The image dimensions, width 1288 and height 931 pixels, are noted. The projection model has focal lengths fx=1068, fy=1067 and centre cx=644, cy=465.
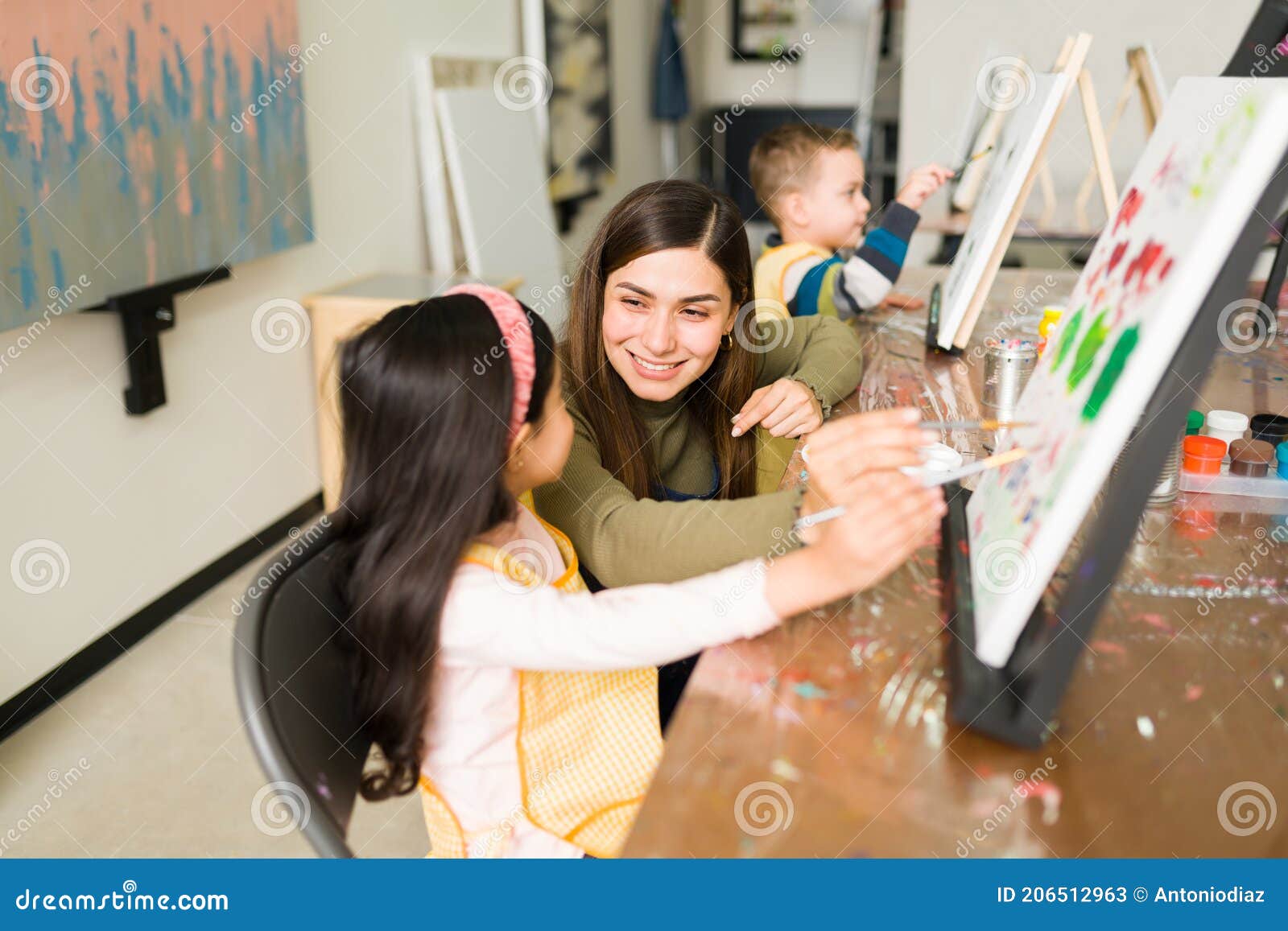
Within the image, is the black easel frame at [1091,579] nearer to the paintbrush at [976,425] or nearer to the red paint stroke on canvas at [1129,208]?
the paintbrush at [976,425]

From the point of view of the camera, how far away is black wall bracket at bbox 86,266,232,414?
7.20ft

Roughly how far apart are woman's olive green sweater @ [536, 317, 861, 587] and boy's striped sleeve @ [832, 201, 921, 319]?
2.52 ft

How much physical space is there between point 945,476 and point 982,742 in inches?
8.6

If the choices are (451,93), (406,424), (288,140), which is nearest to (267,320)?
(288,140)

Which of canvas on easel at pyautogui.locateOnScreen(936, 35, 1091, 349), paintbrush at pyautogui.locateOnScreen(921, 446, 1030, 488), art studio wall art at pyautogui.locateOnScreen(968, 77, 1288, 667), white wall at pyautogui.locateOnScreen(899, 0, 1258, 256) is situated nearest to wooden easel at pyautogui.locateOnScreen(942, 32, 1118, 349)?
canvas on easel at pyautogui.locateOnScreen(936, 35, 1091, 349)

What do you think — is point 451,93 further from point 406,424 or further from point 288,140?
point 406,424

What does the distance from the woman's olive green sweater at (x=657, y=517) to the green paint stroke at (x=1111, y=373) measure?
329 millimetres

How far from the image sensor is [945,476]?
2.91 feet

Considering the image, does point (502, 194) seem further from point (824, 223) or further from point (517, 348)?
point (517, 348)

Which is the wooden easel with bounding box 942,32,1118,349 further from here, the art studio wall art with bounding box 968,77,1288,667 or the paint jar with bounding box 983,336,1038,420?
the art studio wall art with bounding box 968,77,1288,667

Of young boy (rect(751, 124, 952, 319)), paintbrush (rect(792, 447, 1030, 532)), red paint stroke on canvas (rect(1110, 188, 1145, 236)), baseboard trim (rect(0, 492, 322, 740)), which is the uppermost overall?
red paint stroke on canvas (rect(1110, 188, 1145, 236))

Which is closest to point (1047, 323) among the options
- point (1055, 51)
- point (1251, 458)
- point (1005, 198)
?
point (1005, 198)

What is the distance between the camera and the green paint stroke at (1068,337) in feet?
3.14
